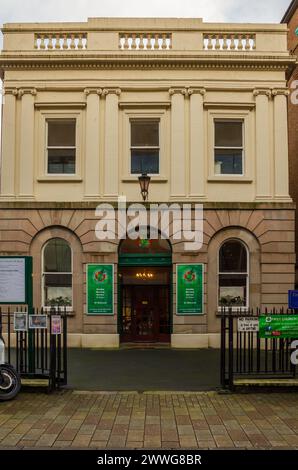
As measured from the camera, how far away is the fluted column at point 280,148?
51.1 ft

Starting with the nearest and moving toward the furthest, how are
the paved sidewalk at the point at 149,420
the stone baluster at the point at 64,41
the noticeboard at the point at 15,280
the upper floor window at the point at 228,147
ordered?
the paved sidewalk at the point at 149,420 < the noticeboard at the point at 15,280 < the stone baluster at the point at 64,41 < the upper floor window at the point at 228,147

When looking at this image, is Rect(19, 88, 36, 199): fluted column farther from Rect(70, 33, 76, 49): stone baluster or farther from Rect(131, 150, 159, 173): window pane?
Rect(131, 150, 159, 173): window pane

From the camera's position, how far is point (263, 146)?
1561 centimetres

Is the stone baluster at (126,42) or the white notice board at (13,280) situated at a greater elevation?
the stone baluster at (126,42)

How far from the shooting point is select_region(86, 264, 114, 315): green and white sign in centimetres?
1518

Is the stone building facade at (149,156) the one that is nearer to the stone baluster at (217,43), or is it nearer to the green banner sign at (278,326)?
the stone baluster at (217,43)

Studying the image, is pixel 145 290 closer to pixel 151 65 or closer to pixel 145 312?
pixel 145 312

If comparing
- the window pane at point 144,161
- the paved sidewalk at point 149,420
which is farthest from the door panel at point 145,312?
the paved sidewalk at point 149,420

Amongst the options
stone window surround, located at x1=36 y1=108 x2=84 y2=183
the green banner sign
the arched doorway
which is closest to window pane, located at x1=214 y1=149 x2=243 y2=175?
the arched doorway

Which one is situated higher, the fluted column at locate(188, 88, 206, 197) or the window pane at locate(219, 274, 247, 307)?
the fluted column at locate(188, 88, 206, 197)

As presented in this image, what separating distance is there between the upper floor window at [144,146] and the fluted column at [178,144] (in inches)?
25.1

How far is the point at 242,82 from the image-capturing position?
15805mm

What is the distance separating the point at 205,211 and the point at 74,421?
9.28 m

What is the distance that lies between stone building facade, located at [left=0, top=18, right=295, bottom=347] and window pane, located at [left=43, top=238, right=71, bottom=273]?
3 centimetres
